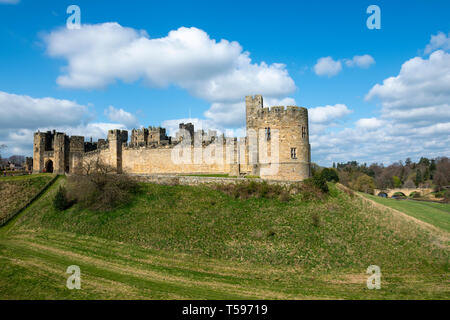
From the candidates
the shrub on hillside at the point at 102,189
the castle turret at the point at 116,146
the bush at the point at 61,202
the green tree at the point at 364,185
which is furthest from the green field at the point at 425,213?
the castle turret at the point at 116,146

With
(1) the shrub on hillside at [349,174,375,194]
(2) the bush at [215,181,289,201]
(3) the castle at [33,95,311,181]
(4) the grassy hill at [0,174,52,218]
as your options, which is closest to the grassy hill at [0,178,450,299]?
(2) the bush at [215,181,289,201]

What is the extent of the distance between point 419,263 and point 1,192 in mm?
41836

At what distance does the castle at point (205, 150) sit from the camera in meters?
28.2

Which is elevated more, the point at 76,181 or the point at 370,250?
the point at 76,181

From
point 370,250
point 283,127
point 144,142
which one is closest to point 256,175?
point 283,127

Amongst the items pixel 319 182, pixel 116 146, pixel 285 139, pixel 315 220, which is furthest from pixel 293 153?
pixel 116 146

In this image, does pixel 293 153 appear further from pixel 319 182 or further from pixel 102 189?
pixel 102 189

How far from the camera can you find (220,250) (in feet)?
66.5

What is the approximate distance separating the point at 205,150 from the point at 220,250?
18192 millimetres

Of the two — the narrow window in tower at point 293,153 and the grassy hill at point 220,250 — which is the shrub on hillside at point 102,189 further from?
Answer: the narrow window in tower at point 293,153

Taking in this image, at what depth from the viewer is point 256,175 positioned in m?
30.0

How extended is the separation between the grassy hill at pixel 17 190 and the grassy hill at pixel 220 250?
394 cm

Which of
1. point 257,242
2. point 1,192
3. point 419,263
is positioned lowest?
point 419,263
